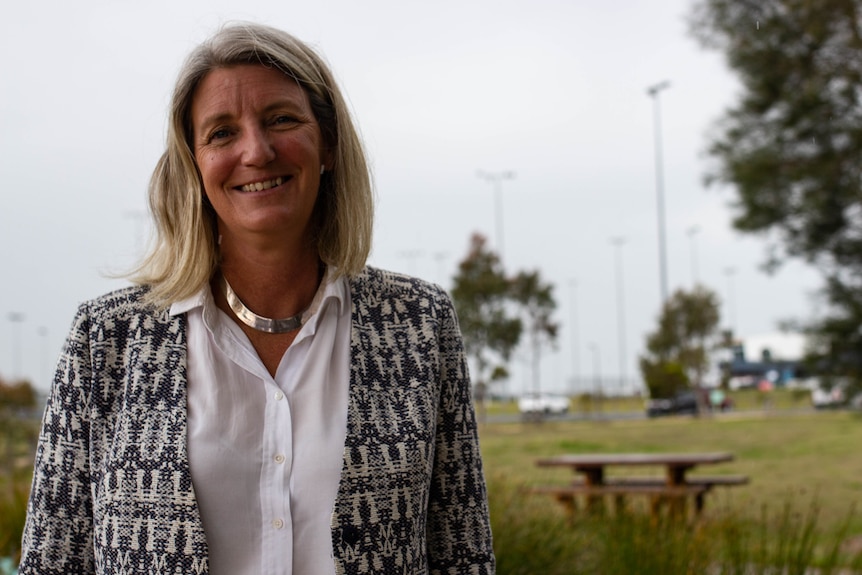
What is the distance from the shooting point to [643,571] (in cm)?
455

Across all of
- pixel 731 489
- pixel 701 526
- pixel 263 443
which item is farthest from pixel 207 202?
pixel 731 489

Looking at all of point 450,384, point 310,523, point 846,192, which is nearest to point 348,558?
point 310,523

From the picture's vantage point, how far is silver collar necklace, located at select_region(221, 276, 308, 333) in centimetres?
204

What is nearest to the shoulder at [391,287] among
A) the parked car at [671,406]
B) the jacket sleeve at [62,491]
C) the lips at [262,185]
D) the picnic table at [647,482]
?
the lips at [262,185]

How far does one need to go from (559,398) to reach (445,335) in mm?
41330

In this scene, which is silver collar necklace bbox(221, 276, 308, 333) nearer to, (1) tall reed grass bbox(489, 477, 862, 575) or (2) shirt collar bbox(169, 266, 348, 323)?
(2) shirt collar bbox(169, 266, 348, 323)

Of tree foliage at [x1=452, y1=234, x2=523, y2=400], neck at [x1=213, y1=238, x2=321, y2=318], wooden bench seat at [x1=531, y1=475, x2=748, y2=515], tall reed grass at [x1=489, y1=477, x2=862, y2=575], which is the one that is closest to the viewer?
neck at [x1=213, y1=238, x2=321, y2=318]

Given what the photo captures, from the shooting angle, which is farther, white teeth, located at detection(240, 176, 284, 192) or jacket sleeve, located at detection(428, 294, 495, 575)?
jacket sleeve, located at detection(428, 294, 495, 575)

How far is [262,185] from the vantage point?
6.46 ft

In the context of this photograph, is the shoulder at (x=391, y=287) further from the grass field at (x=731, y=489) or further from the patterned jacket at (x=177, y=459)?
the grass field at (x=731, y=489)

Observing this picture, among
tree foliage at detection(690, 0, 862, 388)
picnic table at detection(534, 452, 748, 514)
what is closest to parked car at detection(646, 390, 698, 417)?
tree foliage at detection(690, 0, 862, 388)

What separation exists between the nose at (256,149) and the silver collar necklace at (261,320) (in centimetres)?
28

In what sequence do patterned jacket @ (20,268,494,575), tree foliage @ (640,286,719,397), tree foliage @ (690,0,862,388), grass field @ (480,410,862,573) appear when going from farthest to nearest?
tree foliage @ (640,286,719,397) < tree foliage @ (690,0,862,388) < grass field @ (480,410,862,573) < patterned jacket @ (20,268,494,575)

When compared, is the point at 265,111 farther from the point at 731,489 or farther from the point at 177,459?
the point at 731,489
